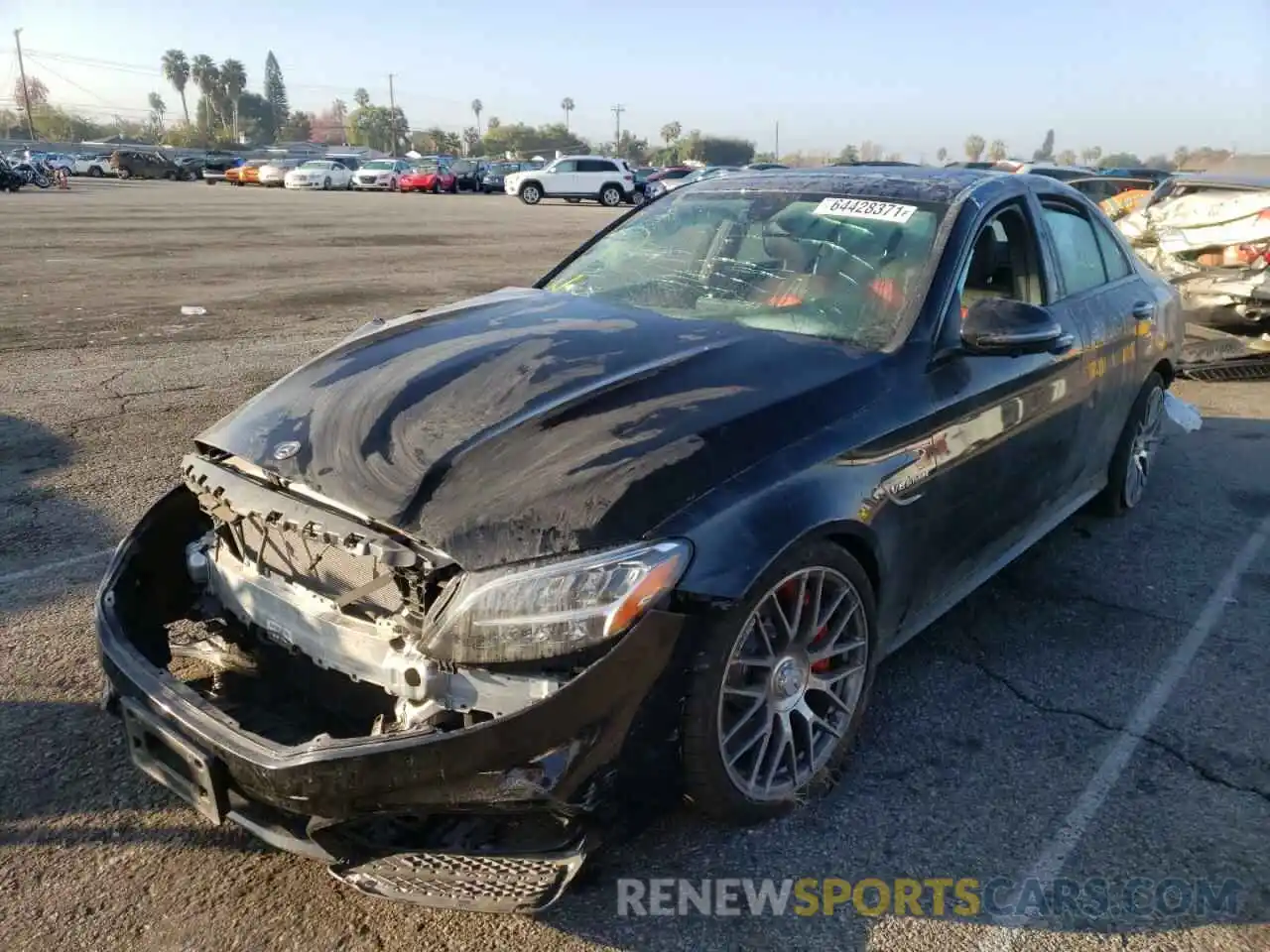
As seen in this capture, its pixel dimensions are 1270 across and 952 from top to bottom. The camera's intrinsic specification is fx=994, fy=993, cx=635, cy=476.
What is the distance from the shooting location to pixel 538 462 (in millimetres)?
2535

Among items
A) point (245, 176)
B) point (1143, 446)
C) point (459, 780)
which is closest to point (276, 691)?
point (459, 780)

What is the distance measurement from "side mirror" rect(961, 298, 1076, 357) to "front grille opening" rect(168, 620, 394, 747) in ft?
7.14

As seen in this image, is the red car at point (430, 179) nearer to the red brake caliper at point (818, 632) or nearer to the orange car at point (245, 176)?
the orange car at point (245, 176)

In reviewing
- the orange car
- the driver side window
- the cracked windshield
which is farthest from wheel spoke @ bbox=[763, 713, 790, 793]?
the orange car

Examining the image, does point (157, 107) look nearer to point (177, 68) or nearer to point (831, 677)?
point (177, 68)

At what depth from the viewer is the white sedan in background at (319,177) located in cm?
4800

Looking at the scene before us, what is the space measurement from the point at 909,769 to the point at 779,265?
184 cm

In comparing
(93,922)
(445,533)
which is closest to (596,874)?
(445,533)

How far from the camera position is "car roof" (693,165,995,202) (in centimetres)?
382

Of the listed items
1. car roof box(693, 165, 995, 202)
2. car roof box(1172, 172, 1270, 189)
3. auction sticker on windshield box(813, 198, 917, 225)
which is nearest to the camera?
auction sticker on windshield box(813, 198, 917, 225)

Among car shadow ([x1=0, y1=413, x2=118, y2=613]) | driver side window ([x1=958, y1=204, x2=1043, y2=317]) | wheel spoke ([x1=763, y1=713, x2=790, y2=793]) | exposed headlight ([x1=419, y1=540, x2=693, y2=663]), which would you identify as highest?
driver side window ([x1=958, y1=204, x2=1043, y2=317])

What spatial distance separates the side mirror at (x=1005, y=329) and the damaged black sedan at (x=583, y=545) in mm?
12

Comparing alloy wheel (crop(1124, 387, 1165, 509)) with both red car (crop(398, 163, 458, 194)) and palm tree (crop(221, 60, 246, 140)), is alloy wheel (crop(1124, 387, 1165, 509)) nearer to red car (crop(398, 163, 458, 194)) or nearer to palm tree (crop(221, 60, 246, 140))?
red car (crop(398, 163, 458, 194))

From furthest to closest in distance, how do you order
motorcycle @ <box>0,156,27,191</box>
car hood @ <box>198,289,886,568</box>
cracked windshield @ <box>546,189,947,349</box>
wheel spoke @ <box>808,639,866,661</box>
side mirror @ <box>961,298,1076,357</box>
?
1. motorcycle @ <box>0,156,27,191</box>
2. cracked windshield @ <box>546,189,947,349</box>
3. side mirror @ <box>961,298,1076,357</box>
4. wheel spoke @ <box>808,639,866,661</box>
5. car hood @ <box>198,289,886,568</box>
